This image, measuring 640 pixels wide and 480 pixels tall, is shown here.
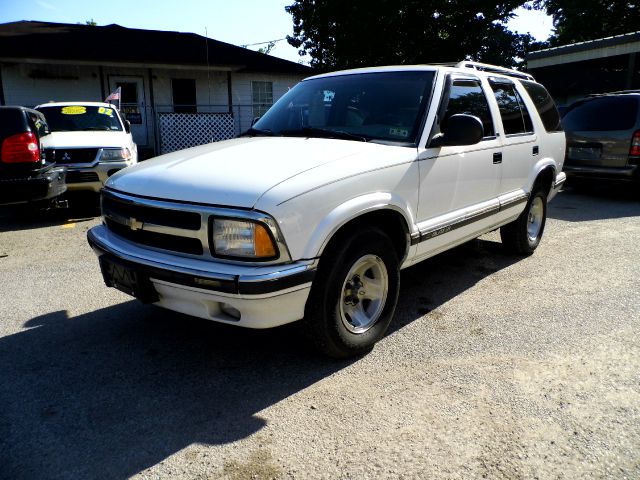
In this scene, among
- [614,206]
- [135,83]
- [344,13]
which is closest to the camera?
[614,206]

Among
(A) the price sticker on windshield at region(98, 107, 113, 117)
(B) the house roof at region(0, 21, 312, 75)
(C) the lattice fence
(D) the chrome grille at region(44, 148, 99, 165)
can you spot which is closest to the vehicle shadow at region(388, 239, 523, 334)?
(D) the chrome grille at region(44, 148, 99, 165)

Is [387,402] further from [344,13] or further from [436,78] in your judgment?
[344,13]

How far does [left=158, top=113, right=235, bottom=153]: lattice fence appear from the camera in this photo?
1531cm

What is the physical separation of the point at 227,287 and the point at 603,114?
29.7 feet

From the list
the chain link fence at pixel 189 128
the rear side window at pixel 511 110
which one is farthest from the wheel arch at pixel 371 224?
the chain link fence at pixel 189 128

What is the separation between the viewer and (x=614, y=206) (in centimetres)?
865

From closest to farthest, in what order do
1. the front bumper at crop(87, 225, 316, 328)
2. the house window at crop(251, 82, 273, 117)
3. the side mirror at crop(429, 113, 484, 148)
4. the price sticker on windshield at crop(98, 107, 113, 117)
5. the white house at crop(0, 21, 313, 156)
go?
the front bumper at crop(87, 225, 316, 328), the side mirror at crop(429, 113, 484, 148), the price sticker on windshield at crop(98, 107, 113, 117), the white house at crop(0, 21, 313, 156), the house window at crop(251, 82, 273, 117)

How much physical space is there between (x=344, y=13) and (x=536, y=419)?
77.6 feet

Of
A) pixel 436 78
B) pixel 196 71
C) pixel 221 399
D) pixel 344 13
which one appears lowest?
pixel 221 399

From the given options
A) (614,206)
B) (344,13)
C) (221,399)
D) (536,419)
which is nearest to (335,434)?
(221,399)

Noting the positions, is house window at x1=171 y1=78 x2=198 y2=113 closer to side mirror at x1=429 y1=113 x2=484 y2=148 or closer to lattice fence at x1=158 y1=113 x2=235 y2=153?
lattice fence at x1=158 y1=113 x2=235 y2=153

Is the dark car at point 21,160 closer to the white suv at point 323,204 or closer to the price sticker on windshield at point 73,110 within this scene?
the white suv at point 323,204

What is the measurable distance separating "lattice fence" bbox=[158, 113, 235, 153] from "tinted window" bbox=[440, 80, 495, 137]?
1239 centimetres

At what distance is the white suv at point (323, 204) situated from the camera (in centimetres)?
264
